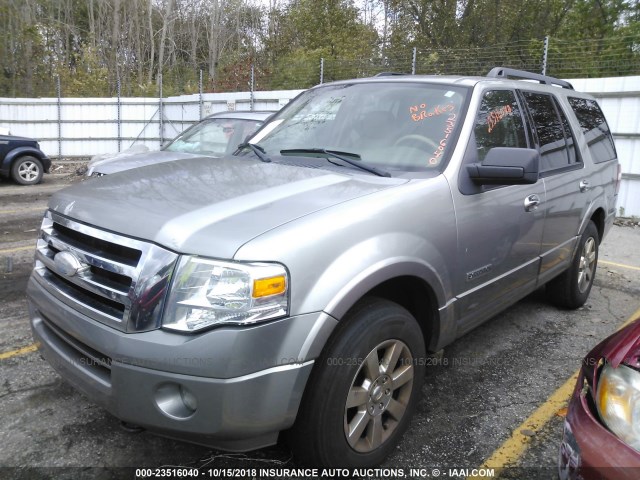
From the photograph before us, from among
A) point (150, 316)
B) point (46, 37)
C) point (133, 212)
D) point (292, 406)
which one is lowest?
point (292, 406)

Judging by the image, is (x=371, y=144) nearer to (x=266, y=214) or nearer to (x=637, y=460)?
(x=266, y=214)

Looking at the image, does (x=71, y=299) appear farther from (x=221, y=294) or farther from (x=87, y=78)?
(x=87, y=78)

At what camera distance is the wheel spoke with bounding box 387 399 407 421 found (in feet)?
8.46

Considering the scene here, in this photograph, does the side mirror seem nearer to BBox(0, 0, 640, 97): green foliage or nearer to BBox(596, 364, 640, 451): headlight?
BBox(596, 364, 640, 451): headlight

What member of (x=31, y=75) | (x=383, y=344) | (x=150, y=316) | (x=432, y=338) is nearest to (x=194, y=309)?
(x=150, y=316)

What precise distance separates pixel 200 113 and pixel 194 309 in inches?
619

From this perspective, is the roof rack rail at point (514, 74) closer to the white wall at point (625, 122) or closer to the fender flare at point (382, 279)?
the fender flare at point (382, 279)

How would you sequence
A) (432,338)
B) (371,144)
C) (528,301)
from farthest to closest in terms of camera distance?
(528,301) → (371,144) → (432,338)

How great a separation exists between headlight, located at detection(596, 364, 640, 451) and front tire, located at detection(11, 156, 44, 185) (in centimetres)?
1261

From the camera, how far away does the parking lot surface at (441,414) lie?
2.60m

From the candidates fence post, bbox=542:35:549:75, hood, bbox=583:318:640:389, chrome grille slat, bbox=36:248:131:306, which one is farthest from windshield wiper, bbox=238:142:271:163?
fence post, bbox=542:35:549:75

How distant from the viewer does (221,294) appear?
78.0 inches

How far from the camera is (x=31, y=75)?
2350cm

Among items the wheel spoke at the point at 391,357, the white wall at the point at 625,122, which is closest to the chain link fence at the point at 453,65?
the white wall at the point at 625,122
